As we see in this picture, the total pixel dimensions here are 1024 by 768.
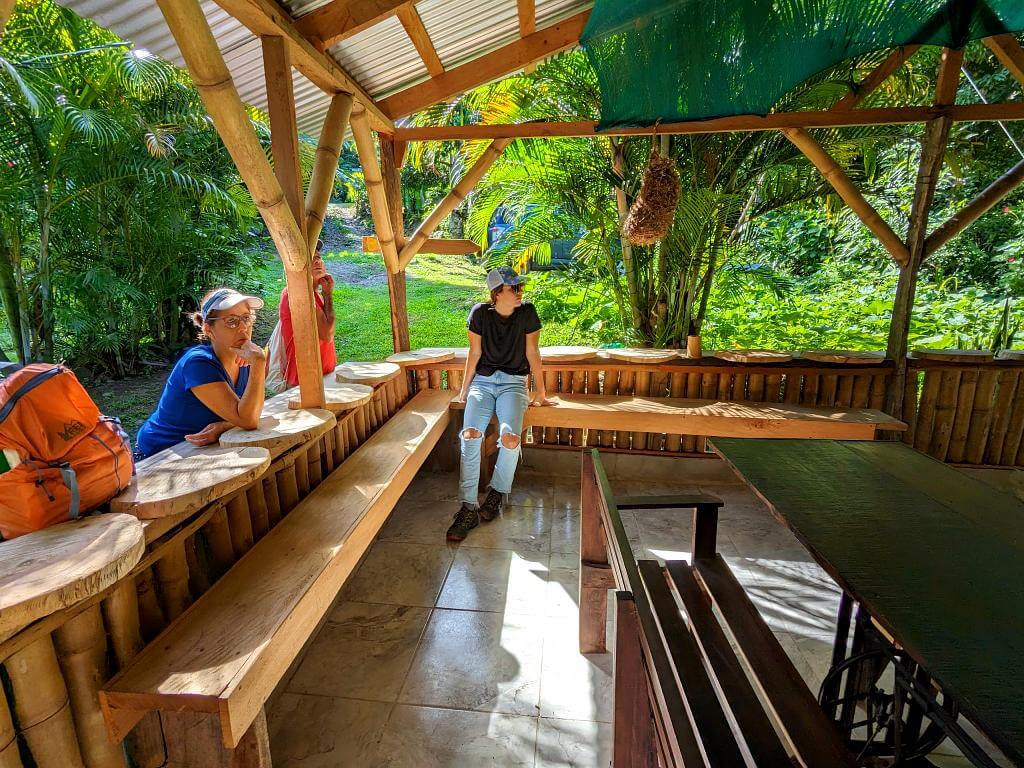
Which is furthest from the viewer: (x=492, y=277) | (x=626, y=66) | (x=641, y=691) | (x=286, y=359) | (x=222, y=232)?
(x=222, y=232)

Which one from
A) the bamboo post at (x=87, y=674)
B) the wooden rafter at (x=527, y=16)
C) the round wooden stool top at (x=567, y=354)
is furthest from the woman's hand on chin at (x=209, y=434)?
the wooden rafter at (x=527, y=16)

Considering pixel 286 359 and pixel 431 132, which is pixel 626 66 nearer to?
pixel 431 132

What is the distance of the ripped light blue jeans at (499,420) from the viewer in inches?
146

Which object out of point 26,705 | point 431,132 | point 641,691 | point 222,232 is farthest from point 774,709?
point 222,232

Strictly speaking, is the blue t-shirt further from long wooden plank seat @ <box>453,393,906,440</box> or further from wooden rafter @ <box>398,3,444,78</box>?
long wooden plank seat @ <box>453,393,906,440</box>

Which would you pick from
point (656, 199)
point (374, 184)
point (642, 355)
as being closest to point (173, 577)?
point (374, 184)

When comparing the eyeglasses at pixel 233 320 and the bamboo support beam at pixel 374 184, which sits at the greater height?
the bamboo support beam at pixel 374 184

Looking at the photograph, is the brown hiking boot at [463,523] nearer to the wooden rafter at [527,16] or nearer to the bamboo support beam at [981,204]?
the wooden rafter at [527,16]

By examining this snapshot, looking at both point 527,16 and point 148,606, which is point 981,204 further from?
point 148,606

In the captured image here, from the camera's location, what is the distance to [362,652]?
2.50 m

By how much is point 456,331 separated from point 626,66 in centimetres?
539

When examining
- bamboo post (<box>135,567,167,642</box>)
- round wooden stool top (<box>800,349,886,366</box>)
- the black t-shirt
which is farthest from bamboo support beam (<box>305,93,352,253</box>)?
round wooden stool top (<box>800,349,886,366</box>)

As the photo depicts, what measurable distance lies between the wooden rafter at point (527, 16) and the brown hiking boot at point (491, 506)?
310 cm

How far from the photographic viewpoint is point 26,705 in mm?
1282
